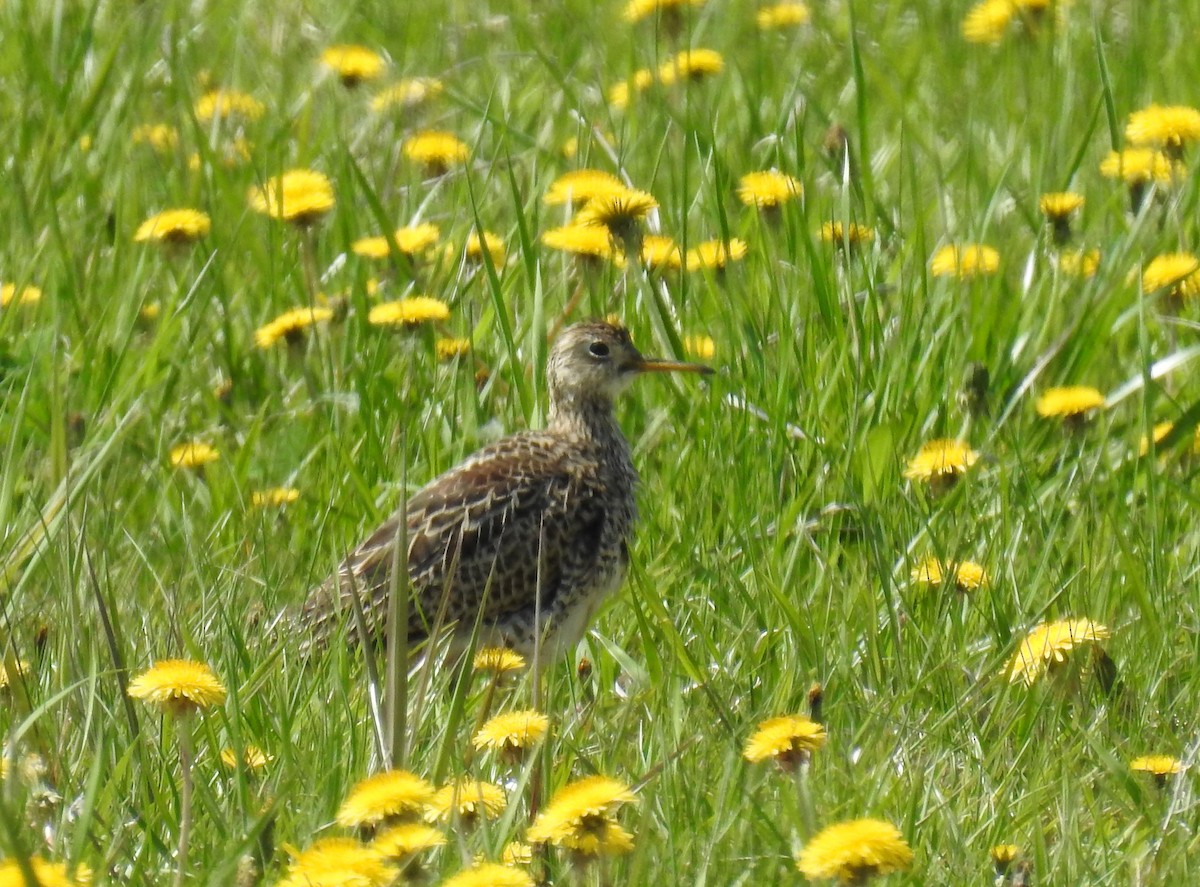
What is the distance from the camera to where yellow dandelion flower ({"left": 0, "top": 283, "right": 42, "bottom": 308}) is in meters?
6.25

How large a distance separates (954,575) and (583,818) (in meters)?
1.84

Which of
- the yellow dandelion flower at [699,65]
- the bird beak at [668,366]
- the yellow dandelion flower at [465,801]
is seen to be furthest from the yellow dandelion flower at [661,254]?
the yellow dandelion flower at [465,801]

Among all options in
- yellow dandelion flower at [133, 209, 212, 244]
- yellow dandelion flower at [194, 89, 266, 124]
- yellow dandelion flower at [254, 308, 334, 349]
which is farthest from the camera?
yellow dandelion flower at [194, 89, 266, 124]

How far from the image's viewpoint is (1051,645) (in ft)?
14.3

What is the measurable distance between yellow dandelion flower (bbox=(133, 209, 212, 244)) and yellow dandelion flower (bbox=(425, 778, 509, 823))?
3082 millimetres

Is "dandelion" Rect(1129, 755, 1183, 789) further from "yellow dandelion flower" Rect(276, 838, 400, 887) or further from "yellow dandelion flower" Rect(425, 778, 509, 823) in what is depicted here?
"yellow dandelion flower" Rect(276, 838, 400, 887)

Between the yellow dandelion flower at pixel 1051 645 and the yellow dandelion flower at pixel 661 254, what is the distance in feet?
6.89

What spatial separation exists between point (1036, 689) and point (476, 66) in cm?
482

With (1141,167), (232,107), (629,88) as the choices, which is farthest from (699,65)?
(232,107)

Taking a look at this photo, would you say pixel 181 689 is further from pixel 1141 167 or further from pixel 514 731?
pixel 1141 167

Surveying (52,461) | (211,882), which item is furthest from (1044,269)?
(211,882)

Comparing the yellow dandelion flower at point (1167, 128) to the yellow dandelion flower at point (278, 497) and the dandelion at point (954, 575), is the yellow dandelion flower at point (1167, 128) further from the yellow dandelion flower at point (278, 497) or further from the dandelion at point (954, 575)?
the yellow dandelion flower at point (278, 497)

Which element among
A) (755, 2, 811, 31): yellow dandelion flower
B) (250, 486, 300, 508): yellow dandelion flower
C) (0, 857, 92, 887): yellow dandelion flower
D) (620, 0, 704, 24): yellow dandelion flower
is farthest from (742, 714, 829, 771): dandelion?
(755, 2, 811, 31): yellow dandelion flower

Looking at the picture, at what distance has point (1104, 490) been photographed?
556 centimetres
